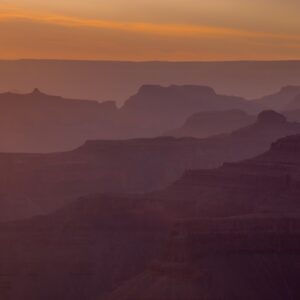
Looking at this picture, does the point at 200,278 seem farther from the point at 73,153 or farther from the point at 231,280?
the point at 73,153

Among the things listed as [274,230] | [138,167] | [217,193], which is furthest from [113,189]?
[274,230]

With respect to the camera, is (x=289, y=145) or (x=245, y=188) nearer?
(x=245, y=188)

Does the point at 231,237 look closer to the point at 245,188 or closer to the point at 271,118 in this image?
the point at 245,188

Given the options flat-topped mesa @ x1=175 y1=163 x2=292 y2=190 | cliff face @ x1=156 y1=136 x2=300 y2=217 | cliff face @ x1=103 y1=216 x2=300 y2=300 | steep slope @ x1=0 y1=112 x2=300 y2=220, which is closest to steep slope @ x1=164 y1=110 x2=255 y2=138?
steep slope @ x1=0 y1=112 x2=300 y2=220

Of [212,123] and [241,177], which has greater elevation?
[212,123]

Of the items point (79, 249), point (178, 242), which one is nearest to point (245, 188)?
point (79, 249)

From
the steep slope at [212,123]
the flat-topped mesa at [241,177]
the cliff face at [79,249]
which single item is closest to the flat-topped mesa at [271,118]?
the steep slope at [212,123]
